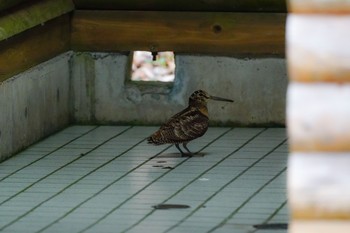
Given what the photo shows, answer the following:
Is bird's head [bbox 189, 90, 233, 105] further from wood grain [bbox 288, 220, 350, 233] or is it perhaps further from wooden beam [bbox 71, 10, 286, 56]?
wood grain [bbox 288, 220, 350, 233]

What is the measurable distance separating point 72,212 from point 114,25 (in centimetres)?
330

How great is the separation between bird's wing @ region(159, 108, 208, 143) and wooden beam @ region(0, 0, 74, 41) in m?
1.41

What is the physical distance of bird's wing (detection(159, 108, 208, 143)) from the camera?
35.0 ft

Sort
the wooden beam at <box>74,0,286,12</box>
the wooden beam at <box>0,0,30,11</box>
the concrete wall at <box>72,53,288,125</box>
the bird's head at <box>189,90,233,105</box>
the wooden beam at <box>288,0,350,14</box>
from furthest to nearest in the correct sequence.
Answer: the concrete wall at <box>72,53,288,125</box>, the wooden beam at <box>74,0,286,12</box>, the bird's head at <box>189,90,233,105</box>, the wooden beam at <box>0,0,30,11</box>, the wooden beam at <box>288,0,350,14</box>

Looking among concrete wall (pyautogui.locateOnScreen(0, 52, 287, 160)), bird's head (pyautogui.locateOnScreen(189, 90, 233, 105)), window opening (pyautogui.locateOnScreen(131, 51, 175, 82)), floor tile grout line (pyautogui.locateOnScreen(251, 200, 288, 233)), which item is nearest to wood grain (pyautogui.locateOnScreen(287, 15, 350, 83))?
floor tile grout line (pyautogui.locateOnScreen(251, 200, 288, 233))

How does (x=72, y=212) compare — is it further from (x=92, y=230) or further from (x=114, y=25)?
(x=114, y=25)

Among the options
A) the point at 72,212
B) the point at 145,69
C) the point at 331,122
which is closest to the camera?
the point at 331,122

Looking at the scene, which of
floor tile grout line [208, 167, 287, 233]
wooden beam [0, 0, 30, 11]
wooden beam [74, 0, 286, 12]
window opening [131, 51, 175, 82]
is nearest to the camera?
floor tile grout line [208, 167, 287, 233]

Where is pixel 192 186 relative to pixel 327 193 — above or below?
below

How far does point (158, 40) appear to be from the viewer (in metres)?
11.8

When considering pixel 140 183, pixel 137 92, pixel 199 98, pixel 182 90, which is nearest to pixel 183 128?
pixel 199 98

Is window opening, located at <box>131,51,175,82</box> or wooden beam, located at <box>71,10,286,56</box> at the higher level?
wooden beam, located at <box>71,10,286,56</box>

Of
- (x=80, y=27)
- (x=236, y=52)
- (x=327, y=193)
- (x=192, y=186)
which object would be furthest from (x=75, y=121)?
(x=327, y=193)

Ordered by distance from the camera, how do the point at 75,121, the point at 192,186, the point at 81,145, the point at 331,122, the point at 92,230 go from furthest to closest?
1. the point at 75,121
2. the point at 81,145
3. the point at 192,186
4. the point at 92,230
5. the point at 331,122
